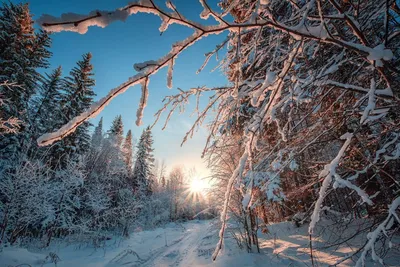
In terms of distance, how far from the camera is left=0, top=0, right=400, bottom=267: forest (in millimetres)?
984

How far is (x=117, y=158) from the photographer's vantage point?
26.7 meters

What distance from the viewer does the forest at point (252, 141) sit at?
98 cm

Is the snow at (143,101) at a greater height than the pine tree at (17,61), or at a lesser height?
lesser

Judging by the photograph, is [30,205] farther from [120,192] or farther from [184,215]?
[184,215]

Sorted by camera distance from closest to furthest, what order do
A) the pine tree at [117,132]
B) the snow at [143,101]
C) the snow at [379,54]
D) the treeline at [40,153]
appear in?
the snow at [143,101]
the snow at [379,54]
the treeline at [40,153]
the pine tree at [117,132]

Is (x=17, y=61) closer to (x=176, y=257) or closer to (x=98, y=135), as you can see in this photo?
(x=176, y=257)

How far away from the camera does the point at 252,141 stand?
1.06m

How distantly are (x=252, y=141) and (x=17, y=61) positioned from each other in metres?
16.5

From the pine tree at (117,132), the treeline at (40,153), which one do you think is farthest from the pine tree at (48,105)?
the pine tree at (117,132)

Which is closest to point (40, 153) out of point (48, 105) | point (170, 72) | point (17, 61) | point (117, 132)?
point (48, 105)

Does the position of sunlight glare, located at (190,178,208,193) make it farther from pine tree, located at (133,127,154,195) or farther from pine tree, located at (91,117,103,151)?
pine tree, located at (91,117,103,151)

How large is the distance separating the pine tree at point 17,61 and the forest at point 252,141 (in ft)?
0.27

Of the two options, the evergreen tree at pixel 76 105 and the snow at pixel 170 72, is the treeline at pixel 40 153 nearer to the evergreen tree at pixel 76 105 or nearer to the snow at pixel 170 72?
the evergreen tree at pixel 76 105

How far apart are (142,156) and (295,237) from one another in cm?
2751
